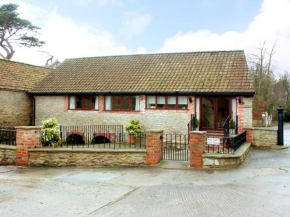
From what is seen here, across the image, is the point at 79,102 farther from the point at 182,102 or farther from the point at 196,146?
the point at 196,146

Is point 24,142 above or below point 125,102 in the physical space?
below

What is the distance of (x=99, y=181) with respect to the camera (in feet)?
27.2

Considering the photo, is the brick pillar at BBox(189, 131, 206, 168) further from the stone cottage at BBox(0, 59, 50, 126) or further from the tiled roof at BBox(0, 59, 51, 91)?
the tiled roof at BBox(0, 59, 51, 91)

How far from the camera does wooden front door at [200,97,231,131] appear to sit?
15.8m

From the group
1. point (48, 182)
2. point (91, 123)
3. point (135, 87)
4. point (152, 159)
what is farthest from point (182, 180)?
point (91, 123)

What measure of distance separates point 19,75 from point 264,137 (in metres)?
16.6

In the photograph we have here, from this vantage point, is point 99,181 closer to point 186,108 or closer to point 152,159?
point 152,159

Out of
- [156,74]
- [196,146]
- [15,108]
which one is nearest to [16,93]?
[15,108]

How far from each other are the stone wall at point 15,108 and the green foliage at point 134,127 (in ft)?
25.7

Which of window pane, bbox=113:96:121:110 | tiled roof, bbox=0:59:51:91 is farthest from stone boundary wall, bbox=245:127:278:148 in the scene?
tiled roof, bbox=0:59:51:91

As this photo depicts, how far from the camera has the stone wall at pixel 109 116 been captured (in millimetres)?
16359

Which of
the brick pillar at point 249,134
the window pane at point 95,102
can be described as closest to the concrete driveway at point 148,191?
the brick pillar at point 249,134

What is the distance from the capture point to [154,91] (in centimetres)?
1655

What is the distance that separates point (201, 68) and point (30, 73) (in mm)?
12743
